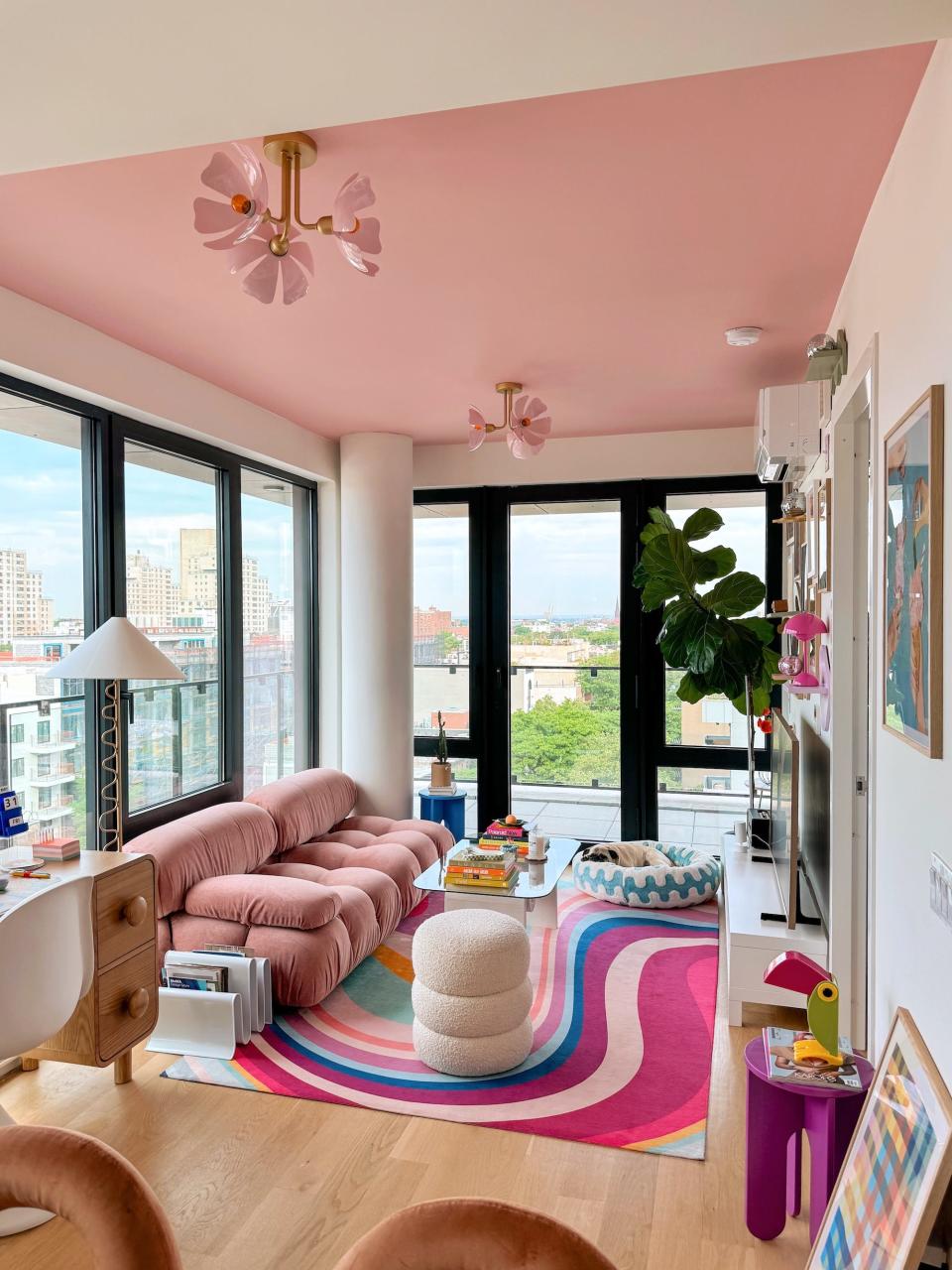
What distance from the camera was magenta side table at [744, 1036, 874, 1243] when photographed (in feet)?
6.52

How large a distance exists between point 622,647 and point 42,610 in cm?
337

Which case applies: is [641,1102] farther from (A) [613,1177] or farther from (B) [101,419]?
(B) [101,419]

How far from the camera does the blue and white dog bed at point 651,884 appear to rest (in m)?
4.59

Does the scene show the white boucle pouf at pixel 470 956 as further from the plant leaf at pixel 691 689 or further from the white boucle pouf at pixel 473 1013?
the plant leaf at pixel 691 689

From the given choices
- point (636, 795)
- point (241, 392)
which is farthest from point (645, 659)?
point (241, 392)

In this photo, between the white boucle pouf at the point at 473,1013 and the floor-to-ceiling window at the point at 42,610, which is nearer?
the white boucle pouf at the point at 473,1013

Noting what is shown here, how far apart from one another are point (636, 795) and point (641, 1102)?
2.84 meters

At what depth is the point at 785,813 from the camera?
362 cm

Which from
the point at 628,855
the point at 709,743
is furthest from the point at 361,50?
the point at 709,743

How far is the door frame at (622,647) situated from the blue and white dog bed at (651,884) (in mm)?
881

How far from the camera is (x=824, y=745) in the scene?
3.26m

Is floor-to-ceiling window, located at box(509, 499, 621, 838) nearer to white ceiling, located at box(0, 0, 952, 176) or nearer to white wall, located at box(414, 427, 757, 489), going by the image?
white wall, located at box(414, 427, 757, 489)

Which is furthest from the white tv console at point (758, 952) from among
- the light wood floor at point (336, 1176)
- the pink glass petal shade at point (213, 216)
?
the pink glass petal shade at point (213, 216)

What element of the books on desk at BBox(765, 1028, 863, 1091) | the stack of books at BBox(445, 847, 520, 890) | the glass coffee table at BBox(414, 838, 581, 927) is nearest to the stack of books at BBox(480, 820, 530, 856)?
the glass coffee table at BBox(414, 838, 581, 927)
